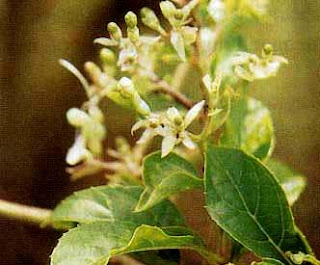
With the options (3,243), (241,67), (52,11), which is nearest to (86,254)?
(241,67)

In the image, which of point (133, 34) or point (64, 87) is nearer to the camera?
point (133, 34)

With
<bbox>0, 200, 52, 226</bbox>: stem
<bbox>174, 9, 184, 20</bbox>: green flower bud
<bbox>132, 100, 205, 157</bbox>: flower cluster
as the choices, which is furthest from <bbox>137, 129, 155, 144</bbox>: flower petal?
<bbox>0, 200, 52, 226</bbox>: stem

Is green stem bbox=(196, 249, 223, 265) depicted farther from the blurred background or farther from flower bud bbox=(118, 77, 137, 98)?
the blurred background

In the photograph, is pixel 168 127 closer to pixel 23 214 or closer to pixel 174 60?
pixel 174 60

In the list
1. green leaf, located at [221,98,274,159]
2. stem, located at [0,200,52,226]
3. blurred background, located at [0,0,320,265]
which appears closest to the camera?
green leaf, located at [221,98,274,159]

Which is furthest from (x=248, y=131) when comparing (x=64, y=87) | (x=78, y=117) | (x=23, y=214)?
(x=64, y=87)

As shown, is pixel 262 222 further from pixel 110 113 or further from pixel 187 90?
pixel 110 113
